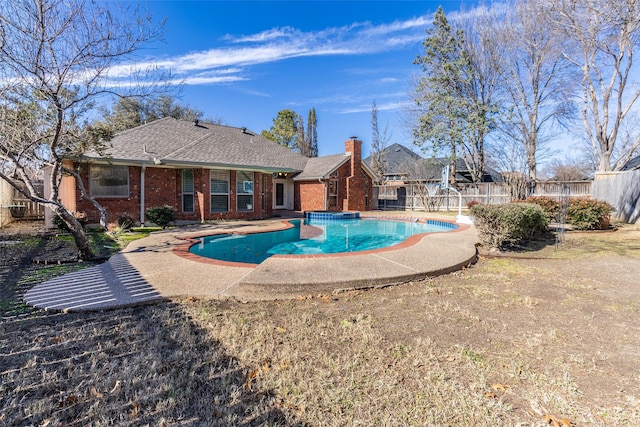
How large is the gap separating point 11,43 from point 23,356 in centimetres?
680

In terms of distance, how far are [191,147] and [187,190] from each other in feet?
7.54

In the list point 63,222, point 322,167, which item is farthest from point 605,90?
point 63,222

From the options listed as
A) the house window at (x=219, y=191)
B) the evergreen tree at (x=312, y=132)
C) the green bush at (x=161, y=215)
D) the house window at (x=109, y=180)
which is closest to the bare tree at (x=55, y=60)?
the green bush at (x=161, y=215)

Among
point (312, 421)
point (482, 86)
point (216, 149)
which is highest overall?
point (482, 86)

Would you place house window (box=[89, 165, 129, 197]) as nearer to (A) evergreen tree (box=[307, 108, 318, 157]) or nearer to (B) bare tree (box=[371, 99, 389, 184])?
(B) bare tree (box=[371, 99, 389, 184])

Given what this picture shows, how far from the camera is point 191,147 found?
1548 cm

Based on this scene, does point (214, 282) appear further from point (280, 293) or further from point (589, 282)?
point (589, 282)

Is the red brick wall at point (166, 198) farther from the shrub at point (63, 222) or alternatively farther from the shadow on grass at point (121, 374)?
the shadow on grass at point (121, 374)

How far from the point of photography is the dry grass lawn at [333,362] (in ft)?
7.71

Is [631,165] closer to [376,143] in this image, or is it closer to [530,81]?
[530,81]

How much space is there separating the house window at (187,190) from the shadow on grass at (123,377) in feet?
36.9

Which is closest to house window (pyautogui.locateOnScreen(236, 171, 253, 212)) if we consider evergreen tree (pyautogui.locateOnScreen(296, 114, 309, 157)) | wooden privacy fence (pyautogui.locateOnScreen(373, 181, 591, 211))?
wooden privacy fence (pyautogui.locateOnScreen(373, 181, 591, 211))

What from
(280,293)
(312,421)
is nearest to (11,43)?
(280,293)

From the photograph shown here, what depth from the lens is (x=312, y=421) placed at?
228cm
